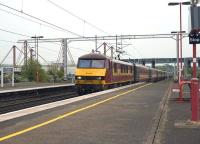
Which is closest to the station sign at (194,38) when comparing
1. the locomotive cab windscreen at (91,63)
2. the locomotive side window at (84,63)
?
the locomotive cab windscreen at (91,63)

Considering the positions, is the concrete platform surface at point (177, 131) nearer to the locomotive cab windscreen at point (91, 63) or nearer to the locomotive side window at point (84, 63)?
the locomotive cab windscreen at point (91, 63)

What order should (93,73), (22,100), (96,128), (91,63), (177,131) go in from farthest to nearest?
(91,63) → (93,73) → (22,100) → (96,128) → (177,131)

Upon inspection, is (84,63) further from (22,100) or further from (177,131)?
(177,131)

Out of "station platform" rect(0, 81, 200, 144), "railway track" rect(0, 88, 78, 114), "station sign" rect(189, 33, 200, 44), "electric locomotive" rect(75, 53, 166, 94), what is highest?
"station sign" rect(189, 33, 200, 44)

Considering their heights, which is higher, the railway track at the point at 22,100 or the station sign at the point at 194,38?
the station sign at the point at 194,38

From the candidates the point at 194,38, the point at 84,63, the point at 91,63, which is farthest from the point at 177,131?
the point at 84,63

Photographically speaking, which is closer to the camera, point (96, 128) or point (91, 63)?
point (96, 128)

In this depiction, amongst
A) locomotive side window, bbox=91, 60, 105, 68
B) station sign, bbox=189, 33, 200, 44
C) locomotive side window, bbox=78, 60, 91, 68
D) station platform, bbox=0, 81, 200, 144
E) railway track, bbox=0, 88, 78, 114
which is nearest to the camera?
station platform, bbox=0, 81, 200, 144

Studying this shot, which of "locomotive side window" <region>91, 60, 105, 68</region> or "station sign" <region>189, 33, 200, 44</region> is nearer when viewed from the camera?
"station sign" <region>189, 33, 200, 44</region>

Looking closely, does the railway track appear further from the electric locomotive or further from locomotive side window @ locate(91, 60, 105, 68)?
locomotive side window @ locate(91, 60, 105, 68)

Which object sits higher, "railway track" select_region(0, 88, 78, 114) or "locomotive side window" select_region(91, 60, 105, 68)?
"locomotive side window" select_region(91, 60, 105, 68)

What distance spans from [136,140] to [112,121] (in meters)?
3.45

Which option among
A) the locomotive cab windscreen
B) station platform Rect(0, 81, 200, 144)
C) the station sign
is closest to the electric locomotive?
the locomotive cab windscreen

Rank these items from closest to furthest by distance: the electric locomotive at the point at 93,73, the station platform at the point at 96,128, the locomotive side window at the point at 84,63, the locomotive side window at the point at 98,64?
the station platform at the point at 96,128
the electric locomotive at the point at 93,73
the locomotive side window at the point at 98,64
the locomotive side window at the point at 84,63
